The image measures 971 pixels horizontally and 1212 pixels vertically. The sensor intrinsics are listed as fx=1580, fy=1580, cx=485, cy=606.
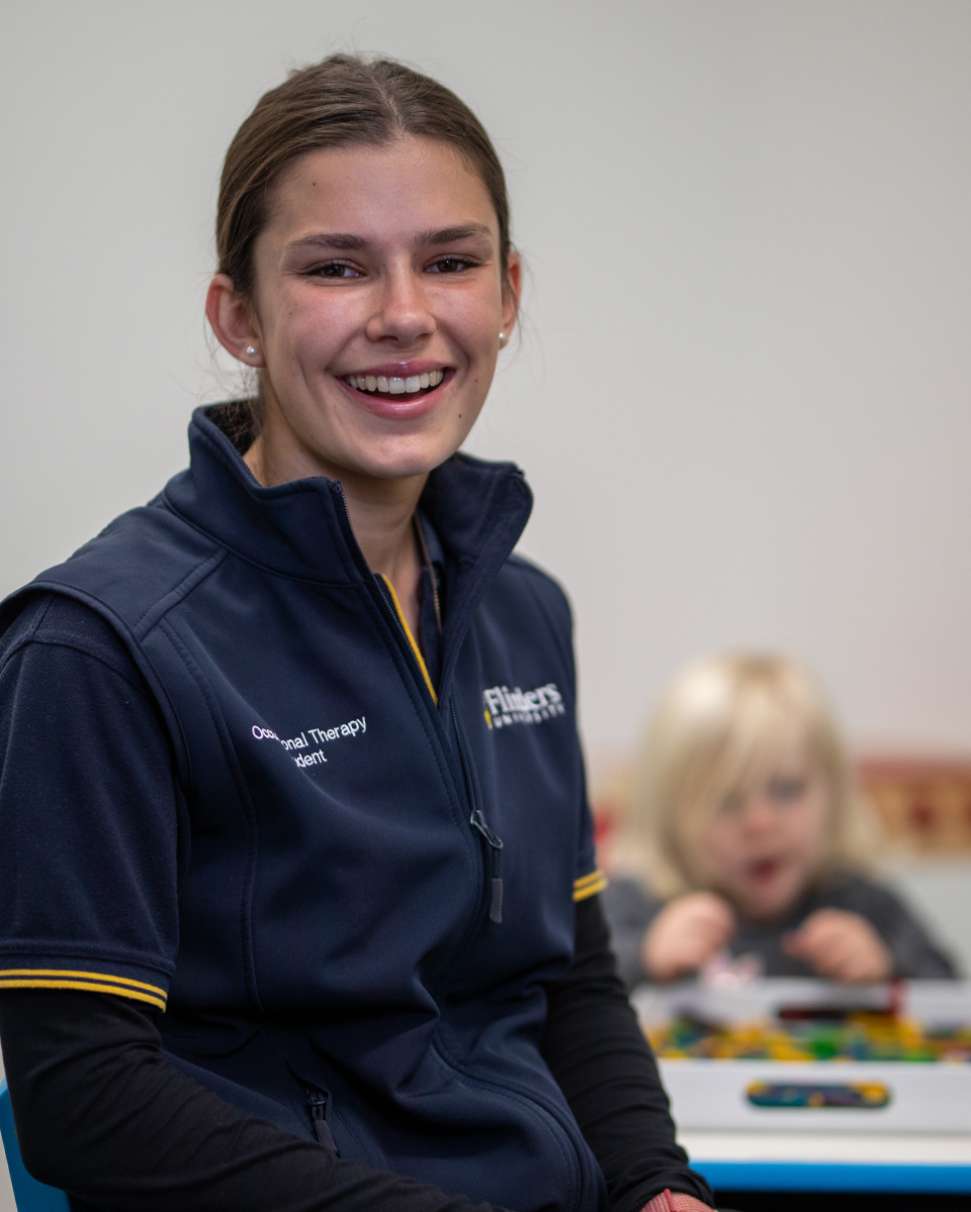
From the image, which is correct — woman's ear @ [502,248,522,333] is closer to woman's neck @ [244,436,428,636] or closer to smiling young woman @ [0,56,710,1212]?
smiling young woman @ [0,56,710,1212]

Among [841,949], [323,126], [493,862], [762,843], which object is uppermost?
[323,126]

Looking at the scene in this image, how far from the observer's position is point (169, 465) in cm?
219

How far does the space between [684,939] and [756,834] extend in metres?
0.29

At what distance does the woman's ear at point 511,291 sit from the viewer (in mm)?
1258

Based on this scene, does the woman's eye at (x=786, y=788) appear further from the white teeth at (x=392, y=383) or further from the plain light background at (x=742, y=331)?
the white teeth at (x=392, y=383)

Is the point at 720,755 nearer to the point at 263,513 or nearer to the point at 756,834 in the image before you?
the point at 756,834

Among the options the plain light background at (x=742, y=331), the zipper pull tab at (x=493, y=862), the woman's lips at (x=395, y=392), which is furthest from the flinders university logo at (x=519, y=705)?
the plain light background at (x=742, y=331)

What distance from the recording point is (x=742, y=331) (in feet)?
11.0

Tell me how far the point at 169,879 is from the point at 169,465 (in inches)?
49.8

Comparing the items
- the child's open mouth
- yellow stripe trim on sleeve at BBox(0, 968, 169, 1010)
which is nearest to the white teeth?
yellow stripe trim on sleeve at BBox(0, 968, 169, 1010)

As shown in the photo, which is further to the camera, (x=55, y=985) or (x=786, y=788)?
(x=786, y=788)

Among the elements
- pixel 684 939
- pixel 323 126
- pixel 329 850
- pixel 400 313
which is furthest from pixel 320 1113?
pixel 684 939

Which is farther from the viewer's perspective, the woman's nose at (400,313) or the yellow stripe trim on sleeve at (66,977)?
the woman's nose at (400,313)

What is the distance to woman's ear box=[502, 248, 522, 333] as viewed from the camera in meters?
1.26
